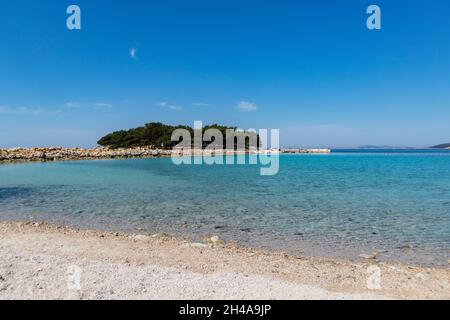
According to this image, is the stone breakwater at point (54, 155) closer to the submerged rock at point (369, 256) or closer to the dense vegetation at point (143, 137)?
the dense vegetation at point (143, 137)

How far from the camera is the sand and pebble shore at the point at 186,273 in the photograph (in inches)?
222

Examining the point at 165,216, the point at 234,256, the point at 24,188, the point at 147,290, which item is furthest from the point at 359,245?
the point at 24,188

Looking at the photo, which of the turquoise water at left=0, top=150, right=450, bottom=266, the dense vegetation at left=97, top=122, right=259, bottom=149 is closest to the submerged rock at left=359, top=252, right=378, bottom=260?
the turquoise water at left=0, top=150, right=450, bottom=266

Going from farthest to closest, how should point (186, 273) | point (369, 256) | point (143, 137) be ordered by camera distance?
point (143, 137), point (369, 256), point (186, 273)

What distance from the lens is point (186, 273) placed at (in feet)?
22.1

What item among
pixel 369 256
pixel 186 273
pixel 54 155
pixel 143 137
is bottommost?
pixel 369 256

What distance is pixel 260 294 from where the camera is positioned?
5.61 m

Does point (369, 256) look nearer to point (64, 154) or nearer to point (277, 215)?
point (277, 215)

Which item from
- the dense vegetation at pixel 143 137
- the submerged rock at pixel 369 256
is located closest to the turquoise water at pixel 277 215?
the submerged rock at pixel 369 256

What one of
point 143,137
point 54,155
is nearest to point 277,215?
point 54,155

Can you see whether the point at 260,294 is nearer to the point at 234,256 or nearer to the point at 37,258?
the point at 234,256

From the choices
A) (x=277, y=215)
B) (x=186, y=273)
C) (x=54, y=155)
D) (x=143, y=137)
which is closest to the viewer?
(x=186, y=273)

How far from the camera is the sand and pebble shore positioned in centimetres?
564
